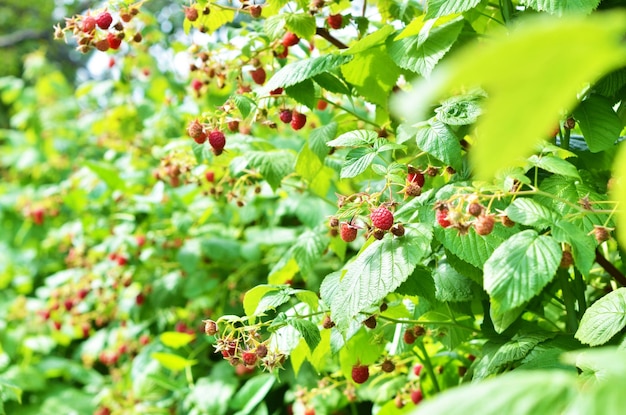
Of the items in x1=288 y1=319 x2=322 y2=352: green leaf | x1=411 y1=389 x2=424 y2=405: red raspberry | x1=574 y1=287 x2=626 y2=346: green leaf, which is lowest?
x1=411 y1=389 x2=424 y2=405: red raspberry

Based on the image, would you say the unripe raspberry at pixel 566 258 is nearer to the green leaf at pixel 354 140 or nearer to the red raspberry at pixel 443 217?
the red raspberry at pixel 443 217

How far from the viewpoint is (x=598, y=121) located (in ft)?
4.18

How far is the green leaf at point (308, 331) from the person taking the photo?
1.21m

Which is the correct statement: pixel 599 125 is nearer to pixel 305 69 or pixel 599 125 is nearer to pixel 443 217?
pixel 443 217

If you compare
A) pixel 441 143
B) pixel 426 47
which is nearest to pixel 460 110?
pixel 441 143

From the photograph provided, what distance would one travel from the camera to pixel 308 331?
1.22 m

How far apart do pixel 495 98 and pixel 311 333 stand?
2.91ft

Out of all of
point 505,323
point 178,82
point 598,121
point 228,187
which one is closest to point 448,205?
point 505,323

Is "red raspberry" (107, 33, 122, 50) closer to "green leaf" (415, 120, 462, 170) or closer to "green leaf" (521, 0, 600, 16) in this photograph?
"green leaf" (415, 120, 462, 170)

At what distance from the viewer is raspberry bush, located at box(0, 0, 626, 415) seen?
1.74ft

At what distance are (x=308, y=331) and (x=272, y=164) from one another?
0.53 meters

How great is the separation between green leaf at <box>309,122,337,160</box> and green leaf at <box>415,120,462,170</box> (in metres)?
0.32

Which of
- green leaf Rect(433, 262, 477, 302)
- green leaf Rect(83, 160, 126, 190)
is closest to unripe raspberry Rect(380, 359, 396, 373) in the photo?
green leaf Rect(433, 262, 477, 302)

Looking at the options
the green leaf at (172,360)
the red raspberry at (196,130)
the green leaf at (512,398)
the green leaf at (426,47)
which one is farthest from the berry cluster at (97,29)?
the green leaf at (512,398)
